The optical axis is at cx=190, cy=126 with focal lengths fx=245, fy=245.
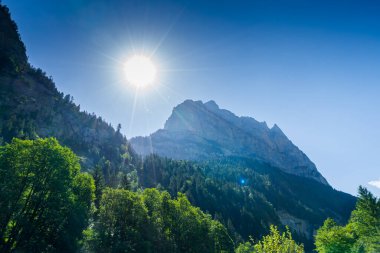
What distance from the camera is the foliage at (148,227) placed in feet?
125

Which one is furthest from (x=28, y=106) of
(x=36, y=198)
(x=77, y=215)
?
(x=36, y=198)

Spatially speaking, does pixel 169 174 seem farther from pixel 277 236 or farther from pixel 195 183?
pixel 277 236

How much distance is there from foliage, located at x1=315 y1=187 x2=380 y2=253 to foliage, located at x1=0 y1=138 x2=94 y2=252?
161ft

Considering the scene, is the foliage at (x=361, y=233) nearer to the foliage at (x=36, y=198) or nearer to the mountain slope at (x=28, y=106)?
the foliage at (x=36, y=198)

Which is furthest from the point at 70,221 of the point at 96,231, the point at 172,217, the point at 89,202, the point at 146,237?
the point at 172,217

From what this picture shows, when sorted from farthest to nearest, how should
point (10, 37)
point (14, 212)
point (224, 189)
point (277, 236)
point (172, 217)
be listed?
1. point (224, 189)
2. point (10, 37)
3. point (172, 217)
4. point (14, 212)
5. point (277, 236)

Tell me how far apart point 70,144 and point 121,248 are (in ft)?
509

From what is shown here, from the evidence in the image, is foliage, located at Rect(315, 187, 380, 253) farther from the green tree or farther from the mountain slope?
the mountain slope

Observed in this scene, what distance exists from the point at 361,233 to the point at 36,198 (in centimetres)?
5643

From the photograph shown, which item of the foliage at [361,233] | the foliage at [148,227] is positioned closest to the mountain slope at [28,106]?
the foliage at [148,227]

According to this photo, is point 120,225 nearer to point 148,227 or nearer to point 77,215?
point 148,227

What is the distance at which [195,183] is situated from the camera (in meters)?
183

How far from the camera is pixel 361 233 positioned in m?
46.4

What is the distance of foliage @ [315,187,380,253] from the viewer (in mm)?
42188
